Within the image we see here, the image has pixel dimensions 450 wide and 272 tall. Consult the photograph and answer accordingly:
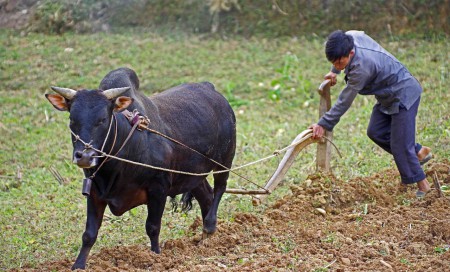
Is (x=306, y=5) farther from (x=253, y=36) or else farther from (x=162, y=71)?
(x=162, y=71)

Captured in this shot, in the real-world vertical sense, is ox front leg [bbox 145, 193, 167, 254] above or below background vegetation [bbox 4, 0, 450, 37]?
above

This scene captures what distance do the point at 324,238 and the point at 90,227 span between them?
1836 mm

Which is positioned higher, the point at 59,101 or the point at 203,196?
the point at 59,101

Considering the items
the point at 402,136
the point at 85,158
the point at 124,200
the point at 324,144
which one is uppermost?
the point at 85,158

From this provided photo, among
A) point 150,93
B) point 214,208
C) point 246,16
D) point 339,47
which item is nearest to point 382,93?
point 339,47

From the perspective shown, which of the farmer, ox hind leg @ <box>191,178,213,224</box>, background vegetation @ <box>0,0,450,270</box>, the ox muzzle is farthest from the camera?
background vegetation @ <box>0,0,450,270</box>

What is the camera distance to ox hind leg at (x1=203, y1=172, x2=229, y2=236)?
7207mm

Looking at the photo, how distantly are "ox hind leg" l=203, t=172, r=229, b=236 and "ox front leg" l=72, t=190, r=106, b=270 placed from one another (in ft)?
3.88

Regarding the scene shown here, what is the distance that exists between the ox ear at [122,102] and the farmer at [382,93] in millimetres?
1722

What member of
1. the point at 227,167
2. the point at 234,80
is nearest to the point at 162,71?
the point at 234,80

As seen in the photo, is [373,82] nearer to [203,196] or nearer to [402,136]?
[402,136]

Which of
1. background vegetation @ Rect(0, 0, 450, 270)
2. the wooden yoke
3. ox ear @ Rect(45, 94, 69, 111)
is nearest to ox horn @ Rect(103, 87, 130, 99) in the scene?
ox ear @ Rect(45, 94, 69, 111)

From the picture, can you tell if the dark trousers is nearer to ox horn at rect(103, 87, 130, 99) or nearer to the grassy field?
the grassy field

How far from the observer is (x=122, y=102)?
A: 5977 millimetres
